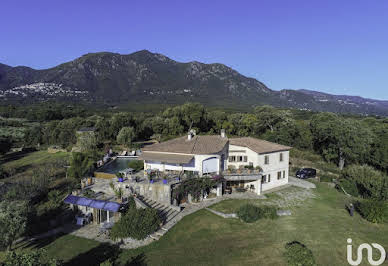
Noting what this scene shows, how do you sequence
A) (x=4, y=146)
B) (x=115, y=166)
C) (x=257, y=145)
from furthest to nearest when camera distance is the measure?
1. (x=4, y=146)
2. (x=115, y=166)
3. (x=257, y=145)

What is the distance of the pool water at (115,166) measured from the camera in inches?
1445

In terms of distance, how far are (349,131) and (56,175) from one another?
189 ft

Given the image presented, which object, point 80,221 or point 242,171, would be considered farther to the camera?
point 242,171

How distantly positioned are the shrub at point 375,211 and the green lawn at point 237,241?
0.68 metres

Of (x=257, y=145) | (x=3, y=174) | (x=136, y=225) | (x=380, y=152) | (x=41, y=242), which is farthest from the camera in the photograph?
(x=380, y=152)

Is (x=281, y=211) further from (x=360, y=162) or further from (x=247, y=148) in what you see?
(x=360, y=162)

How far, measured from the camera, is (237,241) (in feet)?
64.1

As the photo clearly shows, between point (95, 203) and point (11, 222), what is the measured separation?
22.1 ft

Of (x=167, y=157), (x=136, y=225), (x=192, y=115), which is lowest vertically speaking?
(x=136, y=225)

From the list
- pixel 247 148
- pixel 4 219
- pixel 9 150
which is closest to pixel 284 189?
pixel 247 148

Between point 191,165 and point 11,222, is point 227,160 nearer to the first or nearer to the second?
point 191,165

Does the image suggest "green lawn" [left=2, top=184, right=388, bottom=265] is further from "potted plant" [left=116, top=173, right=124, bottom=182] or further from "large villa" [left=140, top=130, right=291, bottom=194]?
"potted plant" [left=116, top=173, right=124, bottom=182]

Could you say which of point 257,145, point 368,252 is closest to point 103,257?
point 368,252

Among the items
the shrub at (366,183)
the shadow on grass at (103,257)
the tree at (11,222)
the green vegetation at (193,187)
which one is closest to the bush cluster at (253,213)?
the green vegetation at (193,187)
